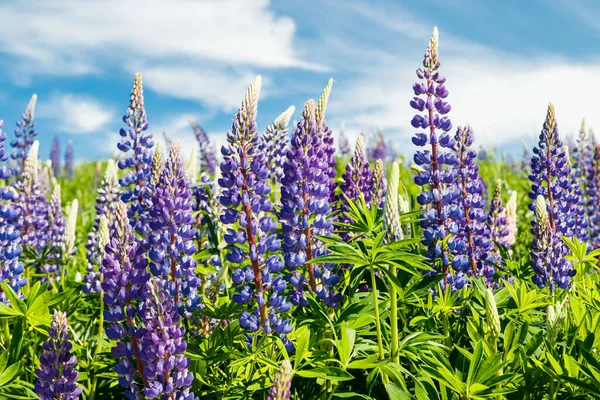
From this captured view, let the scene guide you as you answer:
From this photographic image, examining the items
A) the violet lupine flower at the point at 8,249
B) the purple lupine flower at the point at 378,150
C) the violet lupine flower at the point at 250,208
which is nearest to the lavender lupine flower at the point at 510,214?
the violet lupine flower at the point at 250,208

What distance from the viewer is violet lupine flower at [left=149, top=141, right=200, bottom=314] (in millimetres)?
2922

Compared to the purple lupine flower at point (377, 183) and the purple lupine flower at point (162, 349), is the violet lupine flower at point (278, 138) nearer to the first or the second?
the purple lupine flower at point (377, 183)

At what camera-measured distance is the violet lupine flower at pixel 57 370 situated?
2.56m

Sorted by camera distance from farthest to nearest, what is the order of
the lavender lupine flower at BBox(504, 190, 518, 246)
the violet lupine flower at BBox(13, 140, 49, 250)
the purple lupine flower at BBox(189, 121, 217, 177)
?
the purple lupine flower at BBox(189, 121, 217, 177) < the lavender lupine flower at BBox(504, 190, 518, 246) < the violet lupine flower at BBox(13, 140, 49, 250)

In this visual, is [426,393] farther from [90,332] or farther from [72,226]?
[72,226]

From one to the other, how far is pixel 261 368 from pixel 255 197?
0.76 metres

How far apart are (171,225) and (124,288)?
0.43m

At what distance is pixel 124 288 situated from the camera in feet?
8.59

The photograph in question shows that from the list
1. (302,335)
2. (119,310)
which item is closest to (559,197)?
(302,335)

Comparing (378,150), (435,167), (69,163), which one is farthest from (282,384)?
(69,163)

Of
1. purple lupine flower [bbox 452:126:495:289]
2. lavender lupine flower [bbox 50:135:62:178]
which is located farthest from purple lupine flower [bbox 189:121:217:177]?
lavender lupine flower [bbox 50:135:62:178]

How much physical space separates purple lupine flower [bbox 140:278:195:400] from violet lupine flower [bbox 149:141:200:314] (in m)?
0.41

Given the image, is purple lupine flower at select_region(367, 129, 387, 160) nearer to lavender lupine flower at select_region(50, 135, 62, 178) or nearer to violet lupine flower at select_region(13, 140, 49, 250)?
lavender lupine flower at select_region(50, 135, 62, 178)

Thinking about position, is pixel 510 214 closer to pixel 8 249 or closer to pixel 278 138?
pixel 278 138
